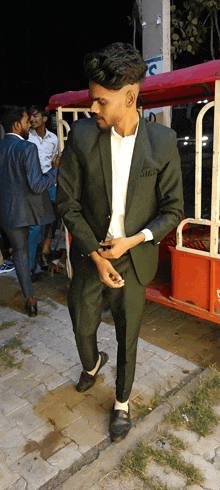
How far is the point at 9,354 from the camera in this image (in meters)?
3.99

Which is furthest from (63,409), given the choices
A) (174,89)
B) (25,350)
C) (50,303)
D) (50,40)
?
(50,40)

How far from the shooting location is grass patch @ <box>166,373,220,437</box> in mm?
2850

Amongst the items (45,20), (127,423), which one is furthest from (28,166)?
(45,20)

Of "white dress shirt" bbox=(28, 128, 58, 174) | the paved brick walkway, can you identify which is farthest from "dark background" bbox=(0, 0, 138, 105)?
the paved brick walkway

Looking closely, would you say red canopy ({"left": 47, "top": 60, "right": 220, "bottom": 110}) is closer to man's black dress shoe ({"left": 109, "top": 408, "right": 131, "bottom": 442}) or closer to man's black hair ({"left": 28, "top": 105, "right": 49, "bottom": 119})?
man's black hair ({"left": 28, "top": 105, "right": 49, "bottom": 119})

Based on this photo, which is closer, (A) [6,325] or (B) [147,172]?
(B) [147,172]

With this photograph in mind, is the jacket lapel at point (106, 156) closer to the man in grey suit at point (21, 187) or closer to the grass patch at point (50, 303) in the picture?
the man in grey suit at point (21, 187)

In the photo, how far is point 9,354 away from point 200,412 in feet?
6.73

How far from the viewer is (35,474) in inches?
99.5

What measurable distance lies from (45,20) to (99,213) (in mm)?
9348

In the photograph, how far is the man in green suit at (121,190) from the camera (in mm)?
2188

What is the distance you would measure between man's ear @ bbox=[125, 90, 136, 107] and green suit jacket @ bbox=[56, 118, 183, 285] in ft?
0.64

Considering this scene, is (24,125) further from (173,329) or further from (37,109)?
(173,329)

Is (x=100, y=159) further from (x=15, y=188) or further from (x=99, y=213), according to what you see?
(x=15, y=188)
